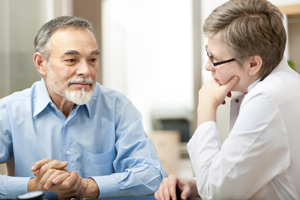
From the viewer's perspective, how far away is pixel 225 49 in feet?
3.70

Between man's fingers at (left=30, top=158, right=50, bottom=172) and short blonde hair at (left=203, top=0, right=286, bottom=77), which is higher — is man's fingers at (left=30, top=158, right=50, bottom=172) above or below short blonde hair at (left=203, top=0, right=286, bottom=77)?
below

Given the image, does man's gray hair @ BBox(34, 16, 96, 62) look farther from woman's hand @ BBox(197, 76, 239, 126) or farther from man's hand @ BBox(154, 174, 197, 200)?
man's hand @ BBox(154, 174, 197, 200)

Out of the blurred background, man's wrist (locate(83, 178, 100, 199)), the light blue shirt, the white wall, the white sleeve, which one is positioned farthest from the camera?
the white wall

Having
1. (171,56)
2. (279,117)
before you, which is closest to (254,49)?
(279,117)

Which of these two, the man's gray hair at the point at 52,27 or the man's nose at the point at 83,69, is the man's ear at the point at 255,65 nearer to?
the man's nose at the point at 83,69

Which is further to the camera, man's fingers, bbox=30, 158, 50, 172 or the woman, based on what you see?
man's fingers, bbox=30, 158, 50, 172

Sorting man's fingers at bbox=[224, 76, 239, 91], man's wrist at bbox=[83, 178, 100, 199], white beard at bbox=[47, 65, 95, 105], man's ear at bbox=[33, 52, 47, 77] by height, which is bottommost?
man's wrist at bbox=[83, 178, 100, 199]

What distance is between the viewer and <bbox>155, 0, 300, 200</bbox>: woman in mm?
972

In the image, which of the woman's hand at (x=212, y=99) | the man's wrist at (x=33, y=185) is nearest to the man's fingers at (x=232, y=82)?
the woman's hand at (x=212, y=99)

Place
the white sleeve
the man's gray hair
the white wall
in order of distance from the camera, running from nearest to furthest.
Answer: the white sleeve, the man's gray hair, the white wall

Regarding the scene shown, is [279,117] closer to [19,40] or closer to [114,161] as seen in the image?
[114,161]

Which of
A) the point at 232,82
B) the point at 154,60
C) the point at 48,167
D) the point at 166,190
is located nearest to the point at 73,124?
the point at 48,167

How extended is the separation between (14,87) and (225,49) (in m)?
1.93

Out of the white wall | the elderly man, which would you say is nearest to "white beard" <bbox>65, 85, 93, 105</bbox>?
the elderly man
